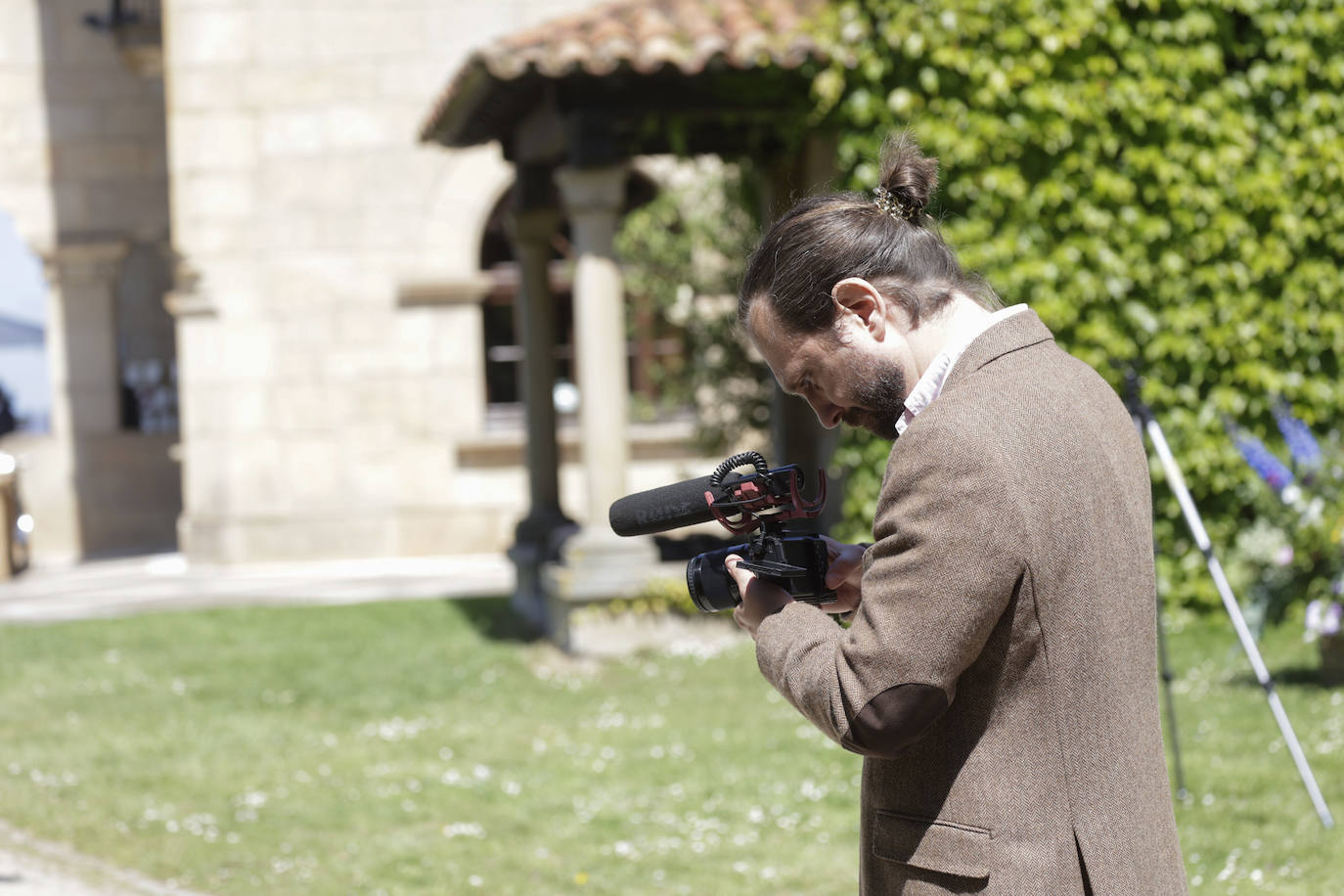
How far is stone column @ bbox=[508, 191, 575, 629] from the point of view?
35.5ft

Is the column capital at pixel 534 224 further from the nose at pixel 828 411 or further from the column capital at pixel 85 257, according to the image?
the nose at pixel 828 411

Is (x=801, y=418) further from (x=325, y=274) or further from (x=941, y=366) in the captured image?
(x=941, y=366)

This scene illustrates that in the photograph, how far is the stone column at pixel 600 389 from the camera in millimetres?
9062

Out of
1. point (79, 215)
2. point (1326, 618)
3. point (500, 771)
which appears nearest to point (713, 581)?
point (500, 771)

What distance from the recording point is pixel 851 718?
189 cm

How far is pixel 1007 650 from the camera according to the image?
195 cm

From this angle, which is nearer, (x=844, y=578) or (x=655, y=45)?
(x=844, y=578)

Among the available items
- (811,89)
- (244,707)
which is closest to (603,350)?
(811,89)

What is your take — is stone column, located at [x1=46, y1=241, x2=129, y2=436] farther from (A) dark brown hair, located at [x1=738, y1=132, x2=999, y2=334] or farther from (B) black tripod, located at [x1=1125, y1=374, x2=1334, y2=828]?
(A) dark brown hair, located at [x1=738, y1=132, x2=999, y2=334]

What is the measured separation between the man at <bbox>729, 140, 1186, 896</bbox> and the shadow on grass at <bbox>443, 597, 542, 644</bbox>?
8097 millimetres

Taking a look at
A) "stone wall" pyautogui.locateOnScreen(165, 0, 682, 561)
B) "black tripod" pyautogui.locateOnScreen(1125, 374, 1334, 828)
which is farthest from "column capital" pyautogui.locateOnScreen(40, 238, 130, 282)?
"black tripod" pyautogui.locateOnScreen(1125, 374, 1334, 828)

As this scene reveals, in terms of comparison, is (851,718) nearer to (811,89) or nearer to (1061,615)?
(1061,615)

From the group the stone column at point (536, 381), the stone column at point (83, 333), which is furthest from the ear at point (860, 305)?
the stone column at point (83, 333)

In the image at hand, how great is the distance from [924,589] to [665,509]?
0.51 meters
